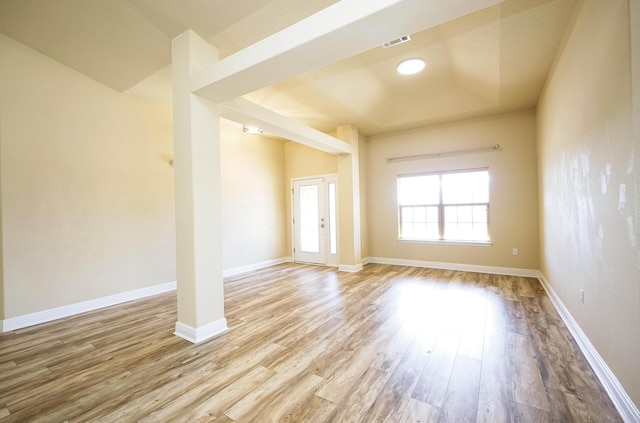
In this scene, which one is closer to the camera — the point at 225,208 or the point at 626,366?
the point at 626,366

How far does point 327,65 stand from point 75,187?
12.1ft

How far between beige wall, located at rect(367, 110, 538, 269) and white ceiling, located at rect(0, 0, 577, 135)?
45 centimetres

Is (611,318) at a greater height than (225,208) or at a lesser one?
lesser

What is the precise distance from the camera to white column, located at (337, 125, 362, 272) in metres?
5.48

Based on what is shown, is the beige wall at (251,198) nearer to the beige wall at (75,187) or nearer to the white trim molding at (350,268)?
the beige wall at (75,187)

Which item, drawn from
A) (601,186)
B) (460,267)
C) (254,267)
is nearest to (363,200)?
(460,267)

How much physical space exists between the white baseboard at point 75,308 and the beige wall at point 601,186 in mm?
5277

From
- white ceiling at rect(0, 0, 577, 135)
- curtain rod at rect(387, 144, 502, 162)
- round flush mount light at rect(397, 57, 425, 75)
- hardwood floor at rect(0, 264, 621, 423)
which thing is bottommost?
hardwood floor at rect(0, 264, 621, 423)

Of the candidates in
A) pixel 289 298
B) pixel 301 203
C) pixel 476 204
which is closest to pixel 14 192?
pixel 289 298

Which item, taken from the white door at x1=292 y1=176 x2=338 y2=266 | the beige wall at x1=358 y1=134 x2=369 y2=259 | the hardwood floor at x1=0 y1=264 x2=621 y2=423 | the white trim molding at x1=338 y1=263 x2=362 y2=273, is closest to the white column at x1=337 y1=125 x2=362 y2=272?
the white trim molding at x1=338 y1=263 x2=362 y2=273

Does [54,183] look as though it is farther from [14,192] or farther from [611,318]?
[611,318]

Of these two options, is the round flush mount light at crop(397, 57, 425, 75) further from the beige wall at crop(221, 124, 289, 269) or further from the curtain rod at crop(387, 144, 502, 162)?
the beige wall at crop(221, 124, 289, 269)

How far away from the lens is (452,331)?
2.68m

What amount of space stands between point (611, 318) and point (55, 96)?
6002 millimetres
